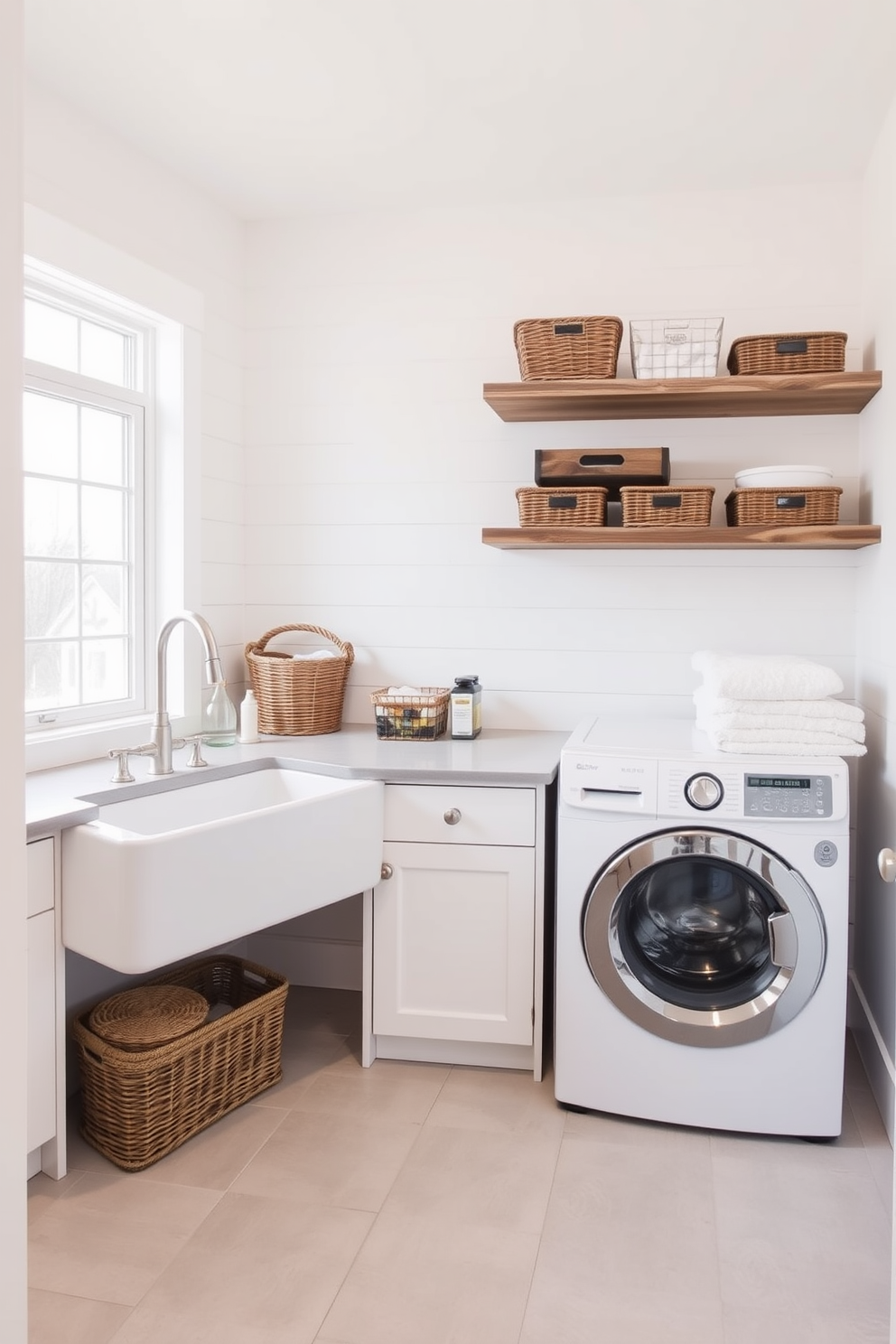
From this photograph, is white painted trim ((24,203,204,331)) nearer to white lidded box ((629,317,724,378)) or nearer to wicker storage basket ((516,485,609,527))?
wicker storage basket ((516,485,609,527))

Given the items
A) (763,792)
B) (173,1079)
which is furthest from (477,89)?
(173,1079)

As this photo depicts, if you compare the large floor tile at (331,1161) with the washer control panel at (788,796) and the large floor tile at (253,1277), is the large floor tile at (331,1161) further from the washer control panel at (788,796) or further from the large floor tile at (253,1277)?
the washer control panel at (788,796)

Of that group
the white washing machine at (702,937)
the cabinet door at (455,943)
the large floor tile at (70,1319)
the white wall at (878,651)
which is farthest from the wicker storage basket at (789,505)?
the large floor tile at (70,1319)

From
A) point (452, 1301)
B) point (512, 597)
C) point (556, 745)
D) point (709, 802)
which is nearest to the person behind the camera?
point (452, 1301)

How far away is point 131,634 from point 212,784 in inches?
23.2

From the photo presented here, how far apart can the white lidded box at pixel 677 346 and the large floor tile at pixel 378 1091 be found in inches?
76.8

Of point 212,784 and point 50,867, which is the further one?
point 212,784

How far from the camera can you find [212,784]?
263 cm

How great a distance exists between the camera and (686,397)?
277 cm

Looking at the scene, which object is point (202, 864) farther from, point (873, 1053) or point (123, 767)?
point (873, 1053)

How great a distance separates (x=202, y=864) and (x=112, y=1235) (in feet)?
2.31

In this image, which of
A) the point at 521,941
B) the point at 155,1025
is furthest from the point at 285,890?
the point at 521,941

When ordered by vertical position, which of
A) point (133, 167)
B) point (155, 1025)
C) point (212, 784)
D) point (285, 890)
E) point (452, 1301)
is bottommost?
point (452, 1301)

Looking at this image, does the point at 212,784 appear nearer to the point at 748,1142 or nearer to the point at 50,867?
the point at 50,867
